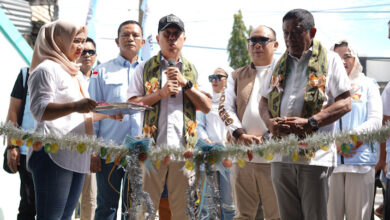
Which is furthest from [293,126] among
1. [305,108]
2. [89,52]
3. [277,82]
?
[89,52]

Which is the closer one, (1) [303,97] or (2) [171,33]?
(1) [303,97]

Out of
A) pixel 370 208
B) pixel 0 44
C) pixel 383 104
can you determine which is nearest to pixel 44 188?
pixel 370 208

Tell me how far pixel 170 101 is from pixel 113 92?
100 centimetres

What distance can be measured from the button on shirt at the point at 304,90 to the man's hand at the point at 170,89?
0.82m

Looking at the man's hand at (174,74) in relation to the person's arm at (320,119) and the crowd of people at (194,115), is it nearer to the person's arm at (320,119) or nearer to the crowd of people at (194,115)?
the crowd of people at (194,115)

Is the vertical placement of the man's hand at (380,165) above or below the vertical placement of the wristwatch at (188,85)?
below

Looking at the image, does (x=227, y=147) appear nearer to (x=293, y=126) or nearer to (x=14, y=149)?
(x=293, y=126)

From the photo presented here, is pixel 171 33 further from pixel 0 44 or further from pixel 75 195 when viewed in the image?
pixel 0 44

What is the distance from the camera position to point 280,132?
2990mm

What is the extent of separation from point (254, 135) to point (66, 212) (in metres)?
1.70

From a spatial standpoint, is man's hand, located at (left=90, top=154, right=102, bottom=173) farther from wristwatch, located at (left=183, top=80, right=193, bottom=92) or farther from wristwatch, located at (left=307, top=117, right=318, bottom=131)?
wristwatch, located at (left=307, top=117, right=318, bottom=131)

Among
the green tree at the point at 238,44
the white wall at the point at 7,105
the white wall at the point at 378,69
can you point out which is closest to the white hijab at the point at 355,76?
the white wall at the point at 7,105

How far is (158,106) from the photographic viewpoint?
11.5 ft

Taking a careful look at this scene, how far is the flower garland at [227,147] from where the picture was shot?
9.19 ft
